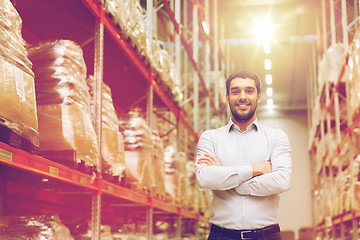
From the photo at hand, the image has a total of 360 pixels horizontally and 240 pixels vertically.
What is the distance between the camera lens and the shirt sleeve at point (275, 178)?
10.4ft

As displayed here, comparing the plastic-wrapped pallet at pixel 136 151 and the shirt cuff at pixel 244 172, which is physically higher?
the plastic-wrapped pallet at pixel 136 151

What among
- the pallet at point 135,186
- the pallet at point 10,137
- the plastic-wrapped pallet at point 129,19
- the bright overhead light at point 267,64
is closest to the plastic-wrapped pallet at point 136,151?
the pallet at point 135,186

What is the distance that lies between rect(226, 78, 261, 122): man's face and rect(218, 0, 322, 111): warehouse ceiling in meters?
11.8

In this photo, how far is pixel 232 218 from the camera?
126 inches

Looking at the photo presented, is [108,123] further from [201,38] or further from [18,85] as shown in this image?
[201,38]

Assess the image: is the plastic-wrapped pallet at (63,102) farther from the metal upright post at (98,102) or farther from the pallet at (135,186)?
the pallet at (135,186)

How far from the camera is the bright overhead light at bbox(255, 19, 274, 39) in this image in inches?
642

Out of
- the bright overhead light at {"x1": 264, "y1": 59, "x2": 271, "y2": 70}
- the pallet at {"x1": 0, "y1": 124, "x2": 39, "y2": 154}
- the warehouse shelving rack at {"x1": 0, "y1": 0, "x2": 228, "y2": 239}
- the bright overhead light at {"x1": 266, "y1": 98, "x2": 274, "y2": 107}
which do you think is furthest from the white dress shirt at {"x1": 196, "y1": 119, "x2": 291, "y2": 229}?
the bright overhead light at {"x1": 266, "y1": 98, "x2": 274, "y2": 107}

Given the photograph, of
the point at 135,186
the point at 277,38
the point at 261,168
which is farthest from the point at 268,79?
the point at 261,168

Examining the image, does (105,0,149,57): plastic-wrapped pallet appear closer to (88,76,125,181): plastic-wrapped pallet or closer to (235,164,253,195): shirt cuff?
(88,76,125,181): plastic-wrapped pallet

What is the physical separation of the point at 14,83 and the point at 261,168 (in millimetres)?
1549

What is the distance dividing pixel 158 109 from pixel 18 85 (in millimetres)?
5903

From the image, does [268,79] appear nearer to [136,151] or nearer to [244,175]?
[136,151]

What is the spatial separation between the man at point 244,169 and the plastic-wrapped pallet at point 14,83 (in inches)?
43.7
